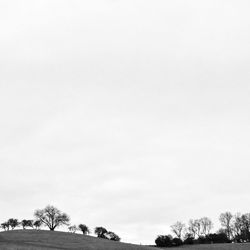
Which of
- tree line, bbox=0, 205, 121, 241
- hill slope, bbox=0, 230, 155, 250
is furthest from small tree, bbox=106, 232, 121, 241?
hill slope, bbox=0, 230, 155, 250

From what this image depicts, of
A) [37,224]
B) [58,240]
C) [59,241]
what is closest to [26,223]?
[37,224]

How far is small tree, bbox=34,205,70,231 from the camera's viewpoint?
489 ft

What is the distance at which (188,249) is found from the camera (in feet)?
380

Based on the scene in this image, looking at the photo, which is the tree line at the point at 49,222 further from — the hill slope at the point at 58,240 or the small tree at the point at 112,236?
the hill slope at the point at 58,240

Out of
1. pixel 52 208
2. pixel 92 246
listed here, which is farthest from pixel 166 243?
pixel 92 246

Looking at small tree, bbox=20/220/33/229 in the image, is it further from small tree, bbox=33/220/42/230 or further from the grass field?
the grass field

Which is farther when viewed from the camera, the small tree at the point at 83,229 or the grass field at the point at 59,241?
the small tree at the point at 83,229

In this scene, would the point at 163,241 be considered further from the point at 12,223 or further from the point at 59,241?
the point at 59,241

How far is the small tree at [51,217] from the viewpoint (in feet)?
489

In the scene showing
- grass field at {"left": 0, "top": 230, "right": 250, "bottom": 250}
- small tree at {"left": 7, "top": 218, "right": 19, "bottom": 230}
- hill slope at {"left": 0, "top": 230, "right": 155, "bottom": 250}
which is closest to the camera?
grass field at {"left": 0, "top": 230, "right": 250, "bottom": 250}

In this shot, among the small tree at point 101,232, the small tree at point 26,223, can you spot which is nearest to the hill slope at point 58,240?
the small tree at point 101,232

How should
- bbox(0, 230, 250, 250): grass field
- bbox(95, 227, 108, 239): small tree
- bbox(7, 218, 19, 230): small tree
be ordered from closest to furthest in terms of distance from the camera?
bbox(0, 230, 250, 250): grass field → bbox(95, 227, 108, 239): small tree → bbox(7, 218, 19, 230): small tree

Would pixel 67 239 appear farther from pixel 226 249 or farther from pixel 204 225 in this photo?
pixel 204 225

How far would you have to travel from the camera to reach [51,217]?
15038cm
